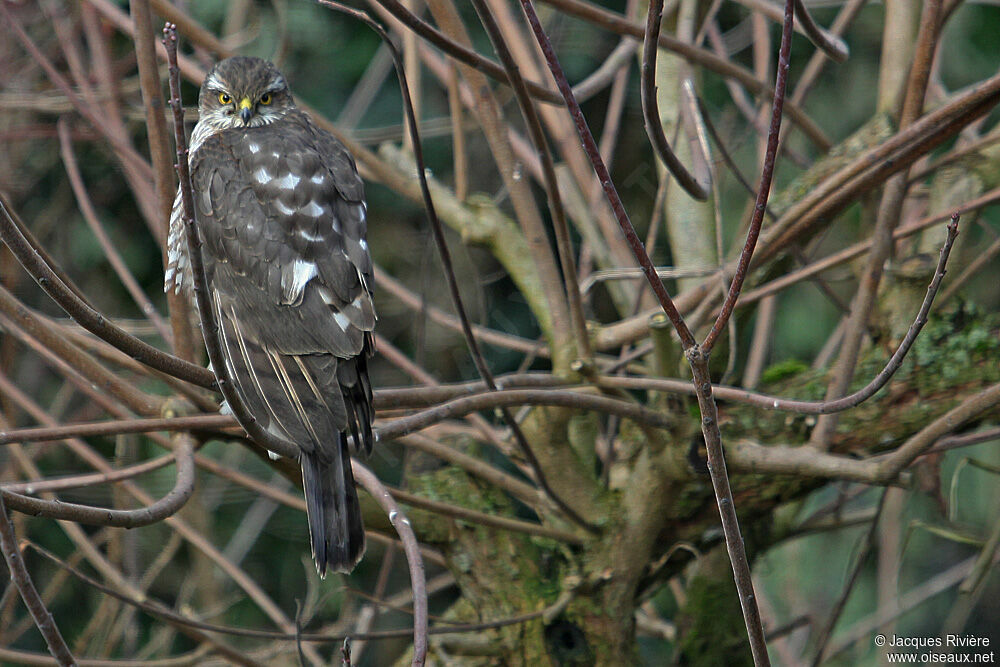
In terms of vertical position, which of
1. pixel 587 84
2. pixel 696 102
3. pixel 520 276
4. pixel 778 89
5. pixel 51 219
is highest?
pixel 51 219

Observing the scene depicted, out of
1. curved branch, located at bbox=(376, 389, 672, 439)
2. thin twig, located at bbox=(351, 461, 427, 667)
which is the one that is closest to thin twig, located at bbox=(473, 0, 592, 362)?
curved branch, located at bbox=(376, 389, 672, 439)

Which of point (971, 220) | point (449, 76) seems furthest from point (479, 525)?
point (971, 220)

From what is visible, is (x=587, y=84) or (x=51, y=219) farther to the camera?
(x=51, y=219)

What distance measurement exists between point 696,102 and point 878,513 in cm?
100

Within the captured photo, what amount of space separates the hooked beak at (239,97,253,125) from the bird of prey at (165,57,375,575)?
0.19 ft

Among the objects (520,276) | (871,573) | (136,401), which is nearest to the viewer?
(136,401)

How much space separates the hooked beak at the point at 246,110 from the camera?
2.29 metres

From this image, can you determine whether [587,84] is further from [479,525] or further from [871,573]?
[871,573]

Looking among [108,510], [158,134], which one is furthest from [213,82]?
[108,510]

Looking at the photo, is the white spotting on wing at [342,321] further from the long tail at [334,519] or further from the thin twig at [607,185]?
the thin twig at [607,185]

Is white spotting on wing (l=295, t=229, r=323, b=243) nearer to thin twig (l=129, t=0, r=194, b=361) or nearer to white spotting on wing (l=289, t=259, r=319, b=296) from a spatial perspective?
white spotting on wing (l=289, t=259, r=319, b=296)

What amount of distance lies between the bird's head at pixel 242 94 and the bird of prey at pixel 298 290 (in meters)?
0.10

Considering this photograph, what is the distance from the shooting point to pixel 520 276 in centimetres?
222

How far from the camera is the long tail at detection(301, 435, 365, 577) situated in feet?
5.43
